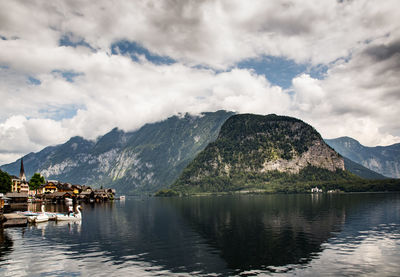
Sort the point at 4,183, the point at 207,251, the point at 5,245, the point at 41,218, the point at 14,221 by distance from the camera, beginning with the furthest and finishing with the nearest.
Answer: the point at 4,183 → the point at 41,218 → the point at 14,221 → the point at 5,245 → the point at 207,251

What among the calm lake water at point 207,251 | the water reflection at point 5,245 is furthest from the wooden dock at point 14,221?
the water reflection at point 5,245

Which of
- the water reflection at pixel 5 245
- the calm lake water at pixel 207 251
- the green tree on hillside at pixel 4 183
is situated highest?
the green tree on hillside at pixel 4 183

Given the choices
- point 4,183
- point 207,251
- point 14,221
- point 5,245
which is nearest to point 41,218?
point 14,221

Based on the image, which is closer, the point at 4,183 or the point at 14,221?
the point at 14,221

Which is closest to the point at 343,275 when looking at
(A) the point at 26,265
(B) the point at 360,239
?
(B) the point at 360,239

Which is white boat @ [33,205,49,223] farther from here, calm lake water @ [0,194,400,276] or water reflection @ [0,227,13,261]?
water reflection @ [0,227,13,261]

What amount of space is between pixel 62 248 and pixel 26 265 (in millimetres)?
12827

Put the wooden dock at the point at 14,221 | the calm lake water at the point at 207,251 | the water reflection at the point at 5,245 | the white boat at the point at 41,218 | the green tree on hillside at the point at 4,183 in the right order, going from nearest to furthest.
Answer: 1. the calm lake water at the point at 207,251
2. the water reflection at the point at 5,245
3. the wooden dock at the point at 14,221
4. the white boat at the point at 41,218
5. the green tree on hillside at the point at 4,183

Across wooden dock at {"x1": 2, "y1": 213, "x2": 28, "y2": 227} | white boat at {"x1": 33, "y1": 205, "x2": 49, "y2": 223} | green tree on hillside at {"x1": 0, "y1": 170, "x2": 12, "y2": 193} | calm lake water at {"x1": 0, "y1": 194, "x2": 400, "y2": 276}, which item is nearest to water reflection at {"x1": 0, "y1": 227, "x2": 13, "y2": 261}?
calm lake water at {"x1": 0, "y1": 194, "x2": 400, "y2": 276}

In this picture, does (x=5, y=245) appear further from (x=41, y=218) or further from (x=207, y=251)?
(x=41, y=218)

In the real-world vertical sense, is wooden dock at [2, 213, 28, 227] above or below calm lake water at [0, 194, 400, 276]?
above

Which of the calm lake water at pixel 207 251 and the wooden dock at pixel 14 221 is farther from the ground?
the wooden dock at pixel 14 221

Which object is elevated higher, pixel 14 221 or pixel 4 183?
pixel 4 183

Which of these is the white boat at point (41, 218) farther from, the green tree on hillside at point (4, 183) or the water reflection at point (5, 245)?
the green tree on hillside at point (4, 183)
